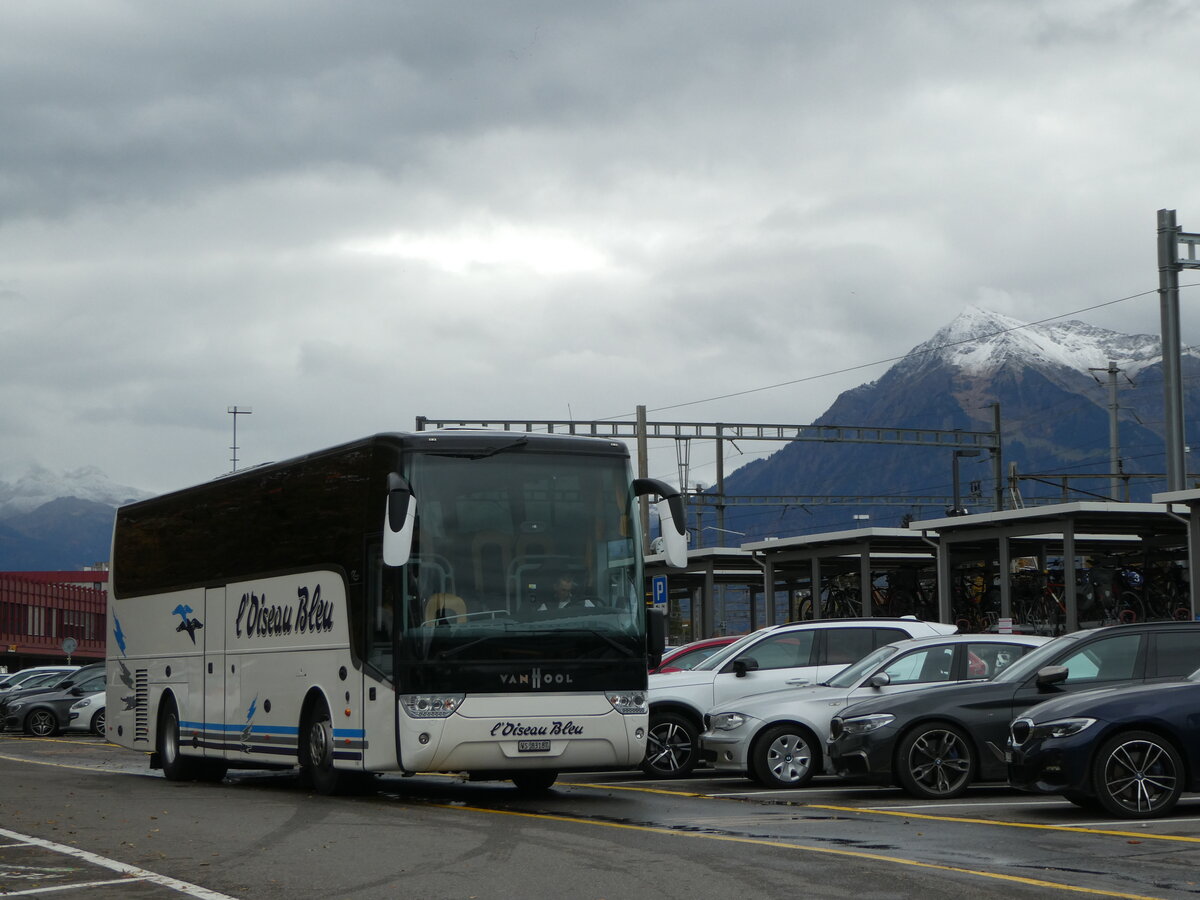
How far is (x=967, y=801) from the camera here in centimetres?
1500

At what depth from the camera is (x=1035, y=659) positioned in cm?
1522

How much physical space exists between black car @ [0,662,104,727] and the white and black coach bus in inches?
883

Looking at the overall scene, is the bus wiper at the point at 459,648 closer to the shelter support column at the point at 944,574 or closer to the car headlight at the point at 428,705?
the car headlight at the point at 428,705

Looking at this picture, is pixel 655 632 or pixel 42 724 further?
pixel 42 724

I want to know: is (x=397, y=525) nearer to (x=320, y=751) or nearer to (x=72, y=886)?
(x=320, y=751)

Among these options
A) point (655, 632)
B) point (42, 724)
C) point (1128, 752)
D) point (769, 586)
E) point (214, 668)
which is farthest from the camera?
point (769, 586)

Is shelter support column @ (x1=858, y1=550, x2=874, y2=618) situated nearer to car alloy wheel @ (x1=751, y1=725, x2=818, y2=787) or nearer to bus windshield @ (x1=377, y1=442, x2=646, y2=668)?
car alloy wheel @ (x1=751, y1=725, x2=818, y2=787)

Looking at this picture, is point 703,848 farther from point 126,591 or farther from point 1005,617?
point 1005,617

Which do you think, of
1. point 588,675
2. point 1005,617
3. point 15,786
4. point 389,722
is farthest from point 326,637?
point 1005,617

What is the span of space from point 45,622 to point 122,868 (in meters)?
94.6

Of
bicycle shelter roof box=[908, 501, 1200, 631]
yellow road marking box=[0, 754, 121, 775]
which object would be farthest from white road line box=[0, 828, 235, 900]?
bicycle shelter roof box=[908, 501, 1200, 631]

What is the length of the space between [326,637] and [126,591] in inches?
274

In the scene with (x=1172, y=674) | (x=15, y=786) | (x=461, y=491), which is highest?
(x=461, y=491)

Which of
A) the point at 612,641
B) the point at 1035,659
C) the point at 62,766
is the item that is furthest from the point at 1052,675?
the point at 62,766
